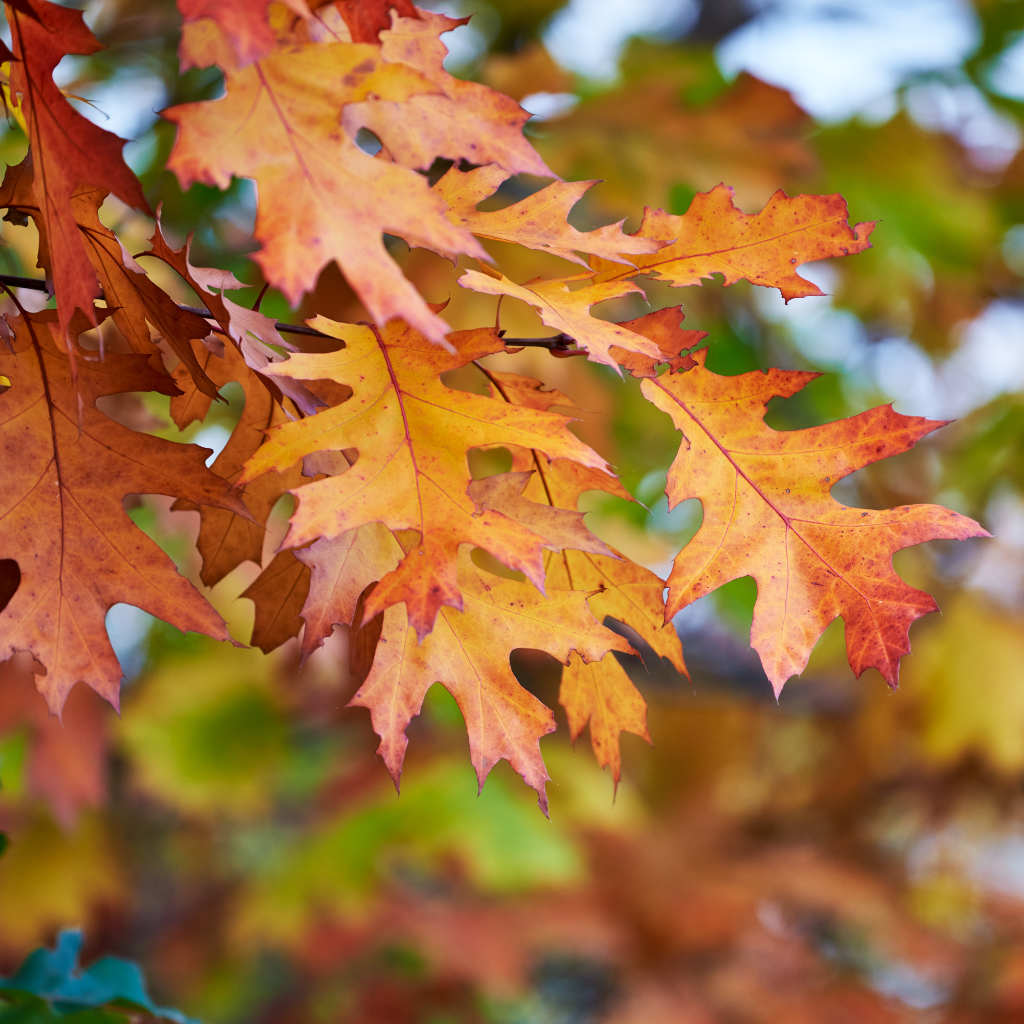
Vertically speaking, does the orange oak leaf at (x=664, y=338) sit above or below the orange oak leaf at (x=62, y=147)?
below

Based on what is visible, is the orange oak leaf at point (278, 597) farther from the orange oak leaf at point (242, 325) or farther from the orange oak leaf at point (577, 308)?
the orange oak leaf at point (577, 308)

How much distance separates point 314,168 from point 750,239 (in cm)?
30

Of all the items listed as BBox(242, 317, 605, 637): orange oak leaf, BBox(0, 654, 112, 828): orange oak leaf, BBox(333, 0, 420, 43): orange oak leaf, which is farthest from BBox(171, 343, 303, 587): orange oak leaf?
BBox(0, 654, 112, 828): orange oak leaf

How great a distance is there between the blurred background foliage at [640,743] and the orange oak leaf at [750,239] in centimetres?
95

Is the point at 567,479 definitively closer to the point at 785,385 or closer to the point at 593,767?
the point at 785,385

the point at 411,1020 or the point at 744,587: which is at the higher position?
the point at 744,587

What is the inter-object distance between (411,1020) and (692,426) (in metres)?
2.96

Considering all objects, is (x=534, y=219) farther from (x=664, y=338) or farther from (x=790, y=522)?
(x=790, y=522)

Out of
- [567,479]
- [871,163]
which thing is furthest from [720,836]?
[567,479]

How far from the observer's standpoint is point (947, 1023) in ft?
9.43

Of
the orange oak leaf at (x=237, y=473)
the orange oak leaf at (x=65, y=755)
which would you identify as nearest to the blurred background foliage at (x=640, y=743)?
the orange oak leaf at (x=65, y=755)

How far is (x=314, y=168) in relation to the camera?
484 mm

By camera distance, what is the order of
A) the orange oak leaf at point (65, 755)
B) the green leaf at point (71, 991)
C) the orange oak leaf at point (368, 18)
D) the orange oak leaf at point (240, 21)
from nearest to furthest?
the orange oak leaf at point (240, 21) < the orange oak leaf at point (368, 18) < the green leaf at point (71, 991) < the orange oak leaf at point (65, 755)

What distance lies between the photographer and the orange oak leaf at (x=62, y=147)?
541 mm
